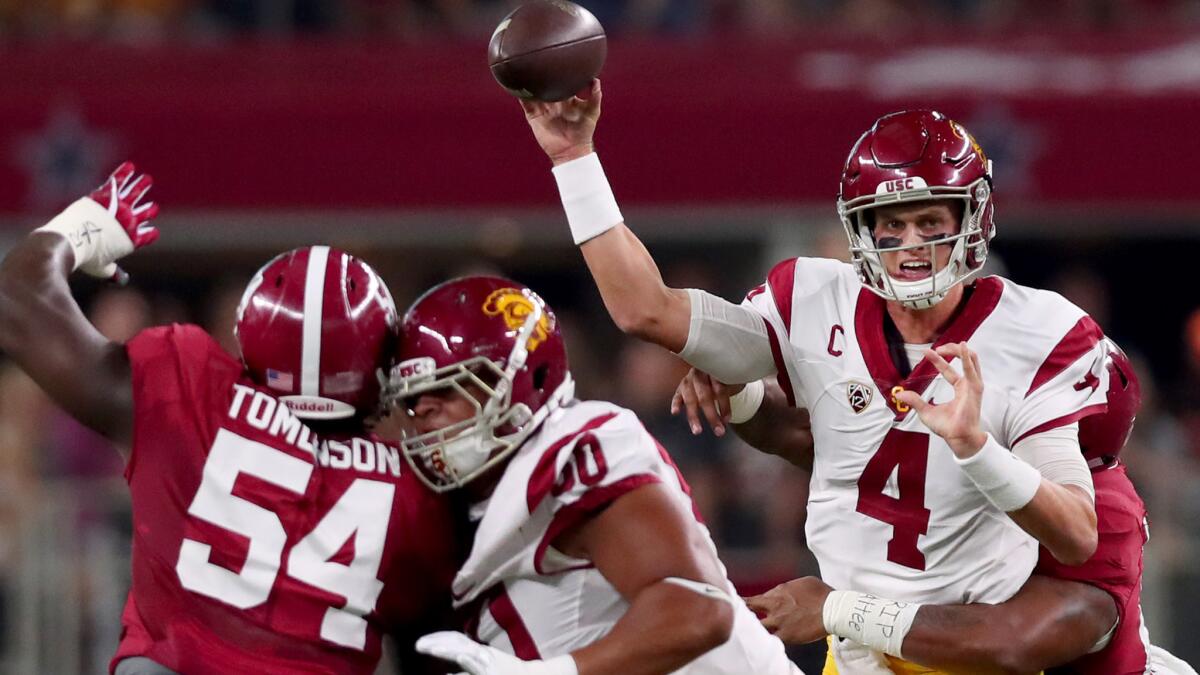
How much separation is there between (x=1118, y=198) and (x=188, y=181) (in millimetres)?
4904

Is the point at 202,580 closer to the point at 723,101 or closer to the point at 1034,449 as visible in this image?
the point at 1034,449

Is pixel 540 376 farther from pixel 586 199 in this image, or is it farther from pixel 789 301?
pixel 789 301

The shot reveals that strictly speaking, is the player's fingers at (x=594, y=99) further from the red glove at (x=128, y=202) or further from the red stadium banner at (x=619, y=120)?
the red stadium banner at (x=619, y=120)

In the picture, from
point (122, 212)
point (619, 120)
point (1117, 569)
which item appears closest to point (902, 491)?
point (1117, 569)

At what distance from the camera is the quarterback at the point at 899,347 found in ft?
11.0

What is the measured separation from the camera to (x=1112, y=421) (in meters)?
3.46

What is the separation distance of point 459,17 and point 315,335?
637cm

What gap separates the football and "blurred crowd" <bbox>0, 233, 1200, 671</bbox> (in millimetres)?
3428

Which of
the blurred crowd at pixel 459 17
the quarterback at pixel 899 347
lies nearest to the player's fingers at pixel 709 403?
the quarterback at pixel 899 347

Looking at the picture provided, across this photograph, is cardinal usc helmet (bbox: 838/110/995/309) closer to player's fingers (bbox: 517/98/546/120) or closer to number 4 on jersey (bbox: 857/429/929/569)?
number 4 on jersey (bbox: 857/429/929/569)

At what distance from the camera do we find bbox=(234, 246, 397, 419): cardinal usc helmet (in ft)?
11.1

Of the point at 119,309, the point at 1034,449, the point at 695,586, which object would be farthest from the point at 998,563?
the point at 119,309

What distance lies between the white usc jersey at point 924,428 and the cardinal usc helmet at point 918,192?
0.11m

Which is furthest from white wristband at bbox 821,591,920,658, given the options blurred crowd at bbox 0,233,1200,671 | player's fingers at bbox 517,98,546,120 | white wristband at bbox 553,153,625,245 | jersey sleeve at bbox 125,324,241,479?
blurred crowd at bbox 0,233,1200,671
